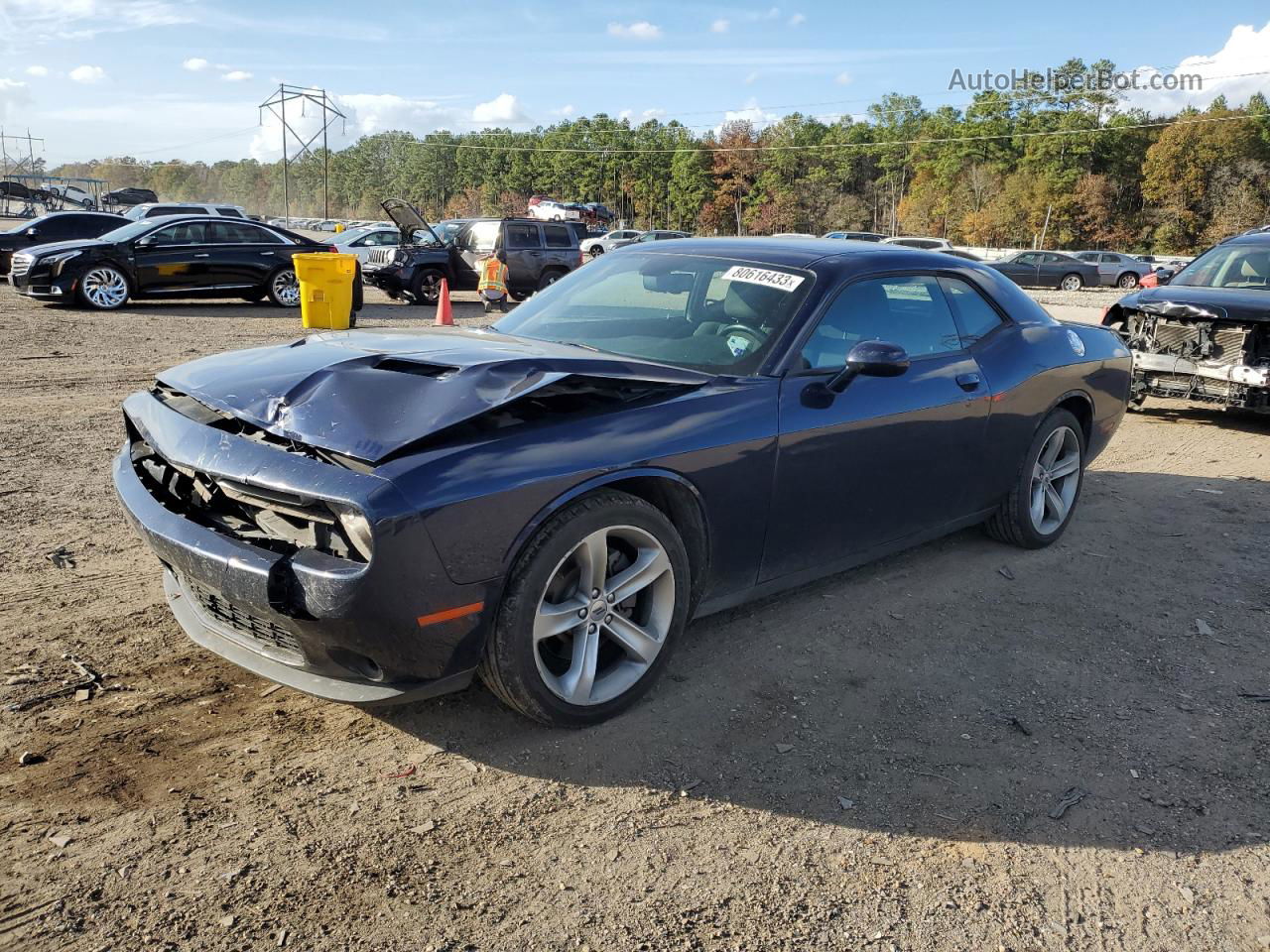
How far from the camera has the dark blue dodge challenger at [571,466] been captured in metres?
2.77

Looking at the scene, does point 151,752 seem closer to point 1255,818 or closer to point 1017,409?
point 1255,818

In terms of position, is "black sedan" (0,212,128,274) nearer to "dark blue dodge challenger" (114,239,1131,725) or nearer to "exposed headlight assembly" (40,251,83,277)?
"exposed headlight assembly" (40,251,83,277)

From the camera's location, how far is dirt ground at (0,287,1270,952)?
2445mm

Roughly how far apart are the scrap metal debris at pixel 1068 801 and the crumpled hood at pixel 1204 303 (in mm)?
6859

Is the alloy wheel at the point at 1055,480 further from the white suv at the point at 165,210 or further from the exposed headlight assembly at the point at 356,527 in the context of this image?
the white suv at the point at 165,210

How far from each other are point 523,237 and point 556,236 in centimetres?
90

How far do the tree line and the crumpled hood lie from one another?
169 ft

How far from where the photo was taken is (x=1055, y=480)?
17.9 feet

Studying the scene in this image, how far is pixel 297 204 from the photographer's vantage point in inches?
6988

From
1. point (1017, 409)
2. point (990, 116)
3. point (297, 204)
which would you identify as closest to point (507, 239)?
point (1017, 409)

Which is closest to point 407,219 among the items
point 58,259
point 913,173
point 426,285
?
point 426,285

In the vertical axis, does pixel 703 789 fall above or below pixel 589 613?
below

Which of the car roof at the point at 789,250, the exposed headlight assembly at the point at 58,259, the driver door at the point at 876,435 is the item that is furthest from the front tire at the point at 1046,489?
the exposed headlight assembly at the point at 58,259

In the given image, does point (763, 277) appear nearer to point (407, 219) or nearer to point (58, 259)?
point (58, 259)
